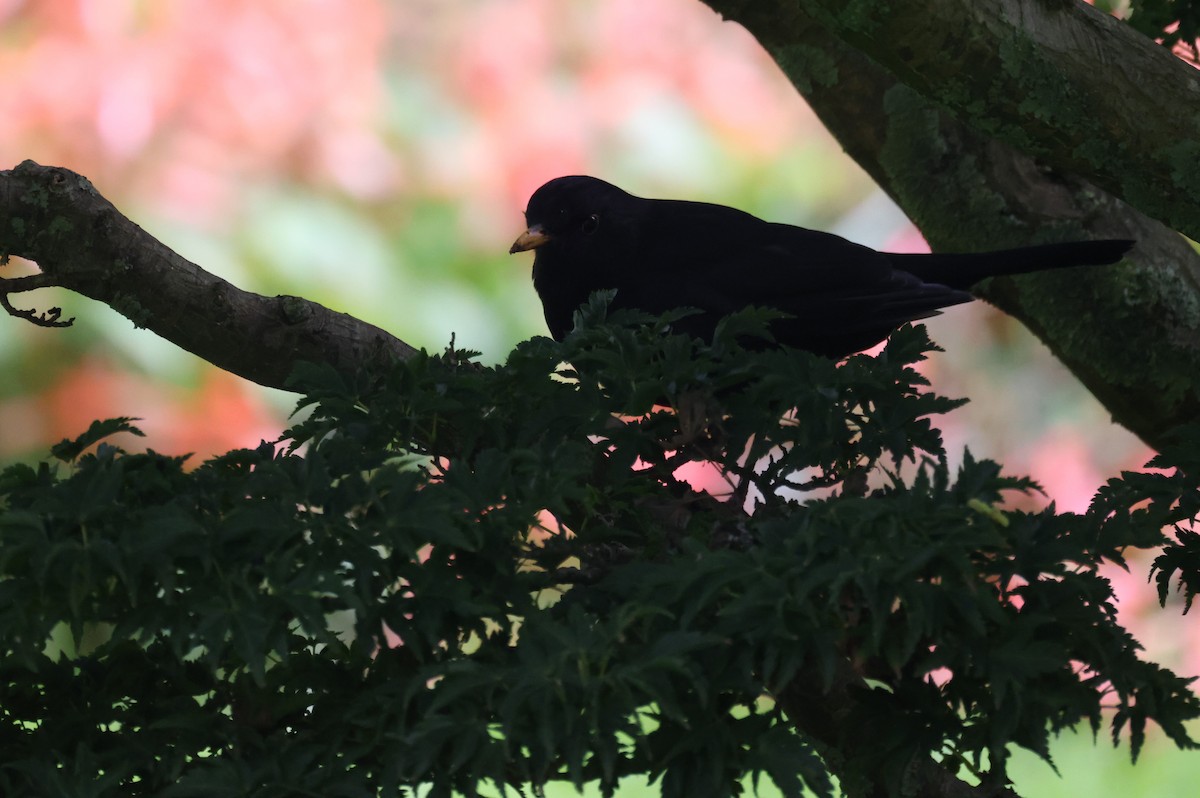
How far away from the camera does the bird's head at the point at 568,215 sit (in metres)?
2.50

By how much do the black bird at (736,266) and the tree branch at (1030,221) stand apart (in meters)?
0.17

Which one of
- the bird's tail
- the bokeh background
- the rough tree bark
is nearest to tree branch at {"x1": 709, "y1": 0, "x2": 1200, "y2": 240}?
the rough tree bark

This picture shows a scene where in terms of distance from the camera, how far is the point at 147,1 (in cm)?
445

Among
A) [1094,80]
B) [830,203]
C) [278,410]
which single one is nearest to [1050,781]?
[830,203]

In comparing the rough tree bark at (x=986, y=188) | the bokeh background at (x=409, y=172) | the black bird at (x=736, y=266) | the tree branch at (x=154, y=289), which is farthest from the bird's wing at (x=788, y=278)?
the bokeh background at (x=409, y=172)

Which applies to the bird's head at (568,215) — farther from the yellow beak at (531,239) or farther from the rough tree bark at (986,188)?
the rough tree bark at (986,188)

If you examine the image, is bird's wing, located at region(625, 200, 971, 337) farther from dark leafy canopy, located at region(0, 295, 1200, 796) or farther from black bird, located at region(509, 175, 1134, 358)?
dark leafy canopy, located at region(0, 295, 1200, 796)

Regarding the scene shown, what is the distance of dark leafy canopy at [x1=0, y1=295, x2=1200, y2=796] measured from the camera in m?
1.13

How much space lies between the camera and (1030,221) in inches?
98.4

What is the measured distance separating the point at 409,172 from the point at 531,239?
2.42m

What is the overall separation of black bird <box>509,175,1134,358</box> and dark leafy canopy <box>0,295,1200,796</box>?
2.69 ft

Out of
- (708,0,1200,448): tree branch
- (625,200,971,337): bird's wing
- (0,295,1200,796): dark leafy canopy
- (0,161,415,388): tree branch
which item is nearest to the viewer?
(0,295,1200,796): dark leafy canopy

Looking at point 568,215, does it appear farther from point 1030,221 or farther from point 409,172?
point 409,172

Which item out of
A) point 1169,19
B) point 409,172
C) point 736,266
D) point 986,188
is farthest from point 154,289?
point 409,172
